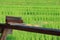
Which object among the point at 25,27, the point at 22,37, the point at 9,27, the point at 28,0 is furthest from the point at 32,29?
the point at 28,0

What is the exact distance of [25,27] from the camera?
3701 mm

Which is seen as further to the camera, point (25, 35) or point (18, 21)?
point (25, 35)

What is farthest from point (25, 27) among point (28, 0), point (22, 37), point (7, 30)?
point (28, 0)

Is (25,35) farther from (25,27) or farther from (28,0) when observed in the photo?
(28,0)

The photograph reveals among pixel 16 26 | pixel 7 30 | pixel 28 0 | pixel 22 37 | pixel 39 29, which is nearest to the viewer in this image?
pixel 39 29

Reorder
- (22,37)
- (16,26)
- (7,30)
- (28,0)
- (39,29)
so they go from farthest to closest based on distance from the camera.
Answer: (28,0), (22,37), (7,30), (16,26), (39,29)

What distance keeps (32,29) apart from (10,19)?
0.75 m

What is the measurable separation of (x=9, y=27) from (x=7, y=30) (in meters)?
0.25

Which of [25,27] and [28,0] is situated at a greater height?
[25,27]

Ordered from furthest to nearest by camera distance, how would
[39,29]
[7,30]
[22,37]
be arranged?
[22,37] < [7,30] < [39,29]

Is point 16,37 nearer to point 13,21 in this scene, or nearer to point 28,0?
point 13,21

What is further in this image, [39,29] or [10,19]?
[10,19]

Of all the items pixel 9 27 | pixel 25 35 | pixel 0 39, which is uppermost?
pixel 9 27

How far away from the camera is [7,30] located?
4203 mm
